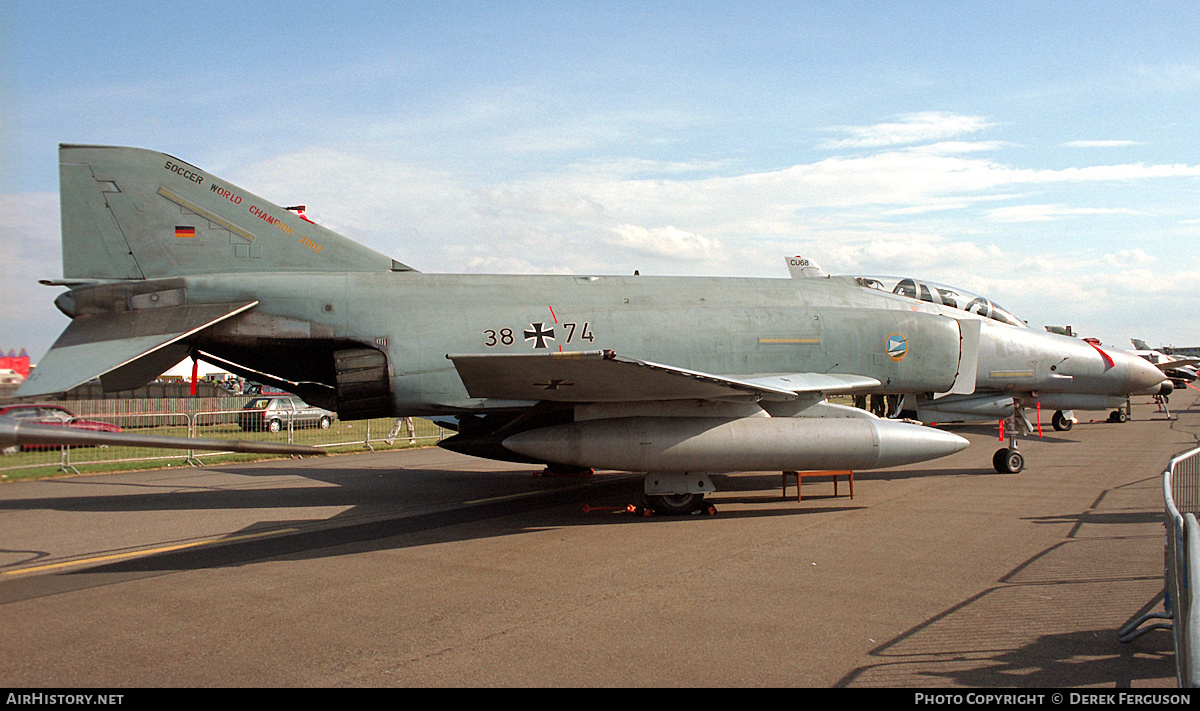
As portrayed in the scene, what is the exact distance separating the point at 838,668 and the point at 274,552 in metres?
5.58

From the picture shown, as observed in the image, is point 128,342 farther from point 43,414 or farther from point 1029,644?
point 1029,644

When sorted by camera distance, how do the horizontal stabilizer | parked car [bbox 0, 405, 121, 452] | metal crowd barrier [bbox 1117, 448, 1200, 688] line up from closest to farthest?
metal crowd barrier [bbox 1117, 448, 1200, 688], parked car [bbox 0, 405, 121, 452], the horizontal stabilizer

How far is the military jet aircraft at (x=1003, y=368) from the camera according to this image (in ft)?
37.7

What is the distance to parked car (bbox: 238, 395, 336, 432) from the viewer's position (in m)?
19.4

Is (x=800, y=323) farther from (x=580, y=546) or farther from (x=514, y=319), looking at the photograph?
(x=580, y=546)

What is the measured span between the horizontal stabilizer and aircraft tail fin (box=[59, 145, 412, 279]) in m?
0.63

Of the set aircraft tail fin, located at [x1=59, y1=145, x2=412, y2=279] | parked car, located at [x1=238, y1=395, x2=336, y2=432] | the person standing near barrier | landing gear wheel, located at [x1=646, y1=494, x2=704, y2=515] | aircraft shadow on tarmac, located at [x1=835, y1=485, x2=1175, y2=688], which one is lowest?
aircraft shadow on tarmac, located at [x1=835, y1=485, x2=1175, y2=688]

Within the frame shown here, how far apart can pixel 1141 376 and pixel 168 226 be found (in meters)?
16.1

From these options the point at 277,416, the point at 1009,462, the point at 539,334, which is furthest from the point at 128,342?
the point at 277,416

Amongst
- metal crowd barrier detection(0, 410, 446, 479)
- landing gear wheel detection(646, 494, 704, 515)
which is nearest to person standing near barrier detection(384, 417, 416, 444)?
metal crowd barrier detection(0, 410, 446, 479)

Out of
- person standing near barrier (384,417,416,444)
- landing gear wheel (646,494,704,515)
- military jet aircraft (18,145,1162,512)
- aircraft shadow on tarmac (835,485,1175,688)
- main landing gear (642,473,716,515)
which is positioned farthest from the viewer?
person standing near barrier (384,417,416,444)

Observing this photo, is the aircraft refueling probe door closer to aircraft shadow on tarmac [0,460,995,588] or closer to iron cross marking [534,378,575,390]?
aircraft shadow on tarmac [0,460,995,588]

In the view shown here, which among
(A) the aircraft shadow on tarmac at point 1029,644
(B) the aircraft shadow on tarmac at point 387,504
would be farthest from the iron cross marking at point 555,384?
(A) the aircraft shadow on tarmac at point 1029,644

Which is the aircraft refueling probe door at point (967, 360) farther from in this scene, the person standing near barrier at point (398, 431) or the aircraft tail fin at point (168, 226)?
the person standing near barrier at point (398, 431)
